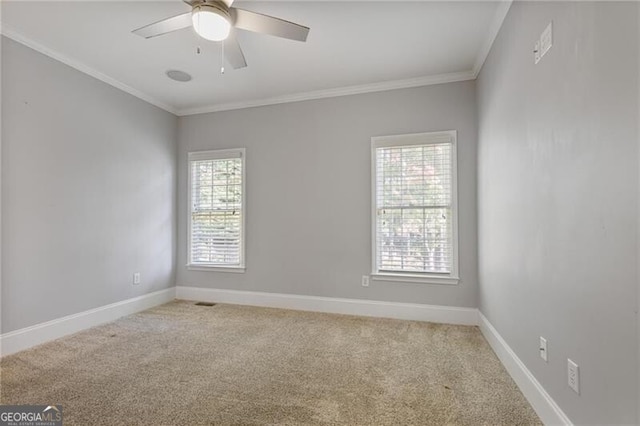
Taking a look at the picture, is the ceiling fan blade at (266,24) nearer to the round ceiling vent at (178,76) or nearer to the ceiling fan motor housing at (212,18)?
the ceiling fan motor housing at (212,18)

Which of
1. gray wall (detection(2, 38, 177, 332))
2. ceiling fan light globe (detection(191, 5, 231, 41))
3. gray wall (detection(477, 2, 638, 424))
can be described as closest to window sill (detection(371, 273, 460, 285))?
gray wall (detection(477, 2, 638, 424))

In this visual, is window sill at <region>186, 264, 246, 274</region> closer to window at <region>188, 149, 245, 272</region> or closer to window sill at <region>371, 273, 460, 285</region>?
window at <region>188, 149, 245, 272</region>

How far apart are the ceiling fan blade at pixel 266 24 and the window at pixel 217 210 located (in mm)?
2235

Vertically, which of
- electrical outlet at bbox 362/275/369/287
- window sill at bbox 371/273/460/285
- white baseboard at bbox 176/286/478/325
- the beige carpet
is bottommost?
the beige carpet

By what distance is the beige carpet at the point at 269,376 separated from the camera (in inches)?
72.2

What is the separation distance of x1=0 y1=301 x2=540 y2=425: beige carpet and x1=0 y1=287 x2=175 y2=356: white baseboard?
4.2 inches

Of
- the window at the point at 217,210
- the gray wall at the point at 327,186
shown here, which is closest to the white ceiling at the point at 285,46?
the gray wall at the point at 327,186

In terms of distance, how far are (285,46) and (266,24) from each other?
882 mm

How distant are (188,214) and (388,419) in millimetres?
3755

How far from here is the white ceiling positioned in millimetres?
2418

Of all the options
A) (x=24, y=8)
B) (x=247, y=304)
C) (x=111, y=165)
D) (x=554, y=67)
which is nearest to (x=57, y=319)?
(x=111, y=165)

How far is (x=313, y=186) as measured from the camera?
3959mm

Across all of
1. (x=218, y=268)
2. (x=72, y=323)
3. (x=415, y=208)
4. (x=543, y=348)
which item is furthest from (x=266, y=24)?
(x=72, y=323)

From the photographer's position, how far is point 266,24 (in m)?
2.09
